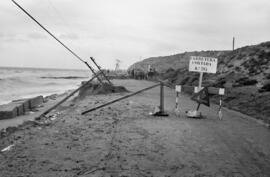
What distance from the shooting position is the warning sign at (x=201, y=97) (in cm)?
1276

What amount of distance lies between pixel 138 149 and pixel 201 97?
272 inches

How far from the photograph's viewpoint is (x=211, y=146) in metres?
7.50

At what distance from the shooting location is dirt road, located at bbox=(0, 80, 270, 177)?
573cm

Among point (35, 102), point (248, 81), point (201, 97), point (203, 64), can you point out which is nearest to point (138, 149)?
point (203, 64)

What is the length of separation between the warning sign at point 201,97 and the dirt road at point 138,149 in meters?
1.92

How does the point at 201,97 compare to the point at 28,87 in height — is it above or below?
above

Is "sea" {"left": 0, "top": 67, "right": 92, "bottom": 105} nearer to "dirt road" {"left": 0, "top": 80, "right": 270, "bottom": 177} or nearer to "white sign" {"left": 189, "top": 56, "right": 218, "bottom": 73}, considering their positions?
"white sign" {"left": 189, "top": 56, "right": 218, "bottom": 73}

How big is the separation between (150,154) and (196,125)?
4.05 meters

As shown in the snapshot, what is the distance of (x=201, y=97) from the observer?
13344 mm

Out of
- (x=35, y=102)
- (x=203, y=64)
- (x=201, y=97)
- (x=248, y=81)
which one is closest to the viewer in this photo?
(x=203, y=64)

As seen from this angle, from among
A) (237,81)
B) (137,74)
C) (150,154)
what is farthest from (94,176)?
(137,74)

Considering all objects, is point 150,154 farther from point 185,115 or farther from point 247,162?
point 185,115

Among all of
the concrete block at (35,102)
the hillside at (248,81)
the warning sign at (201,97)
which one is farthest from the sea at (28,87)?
the warning sign at (201,97)

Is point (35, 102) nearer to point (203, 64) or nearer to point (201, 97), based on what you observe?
point (201, 97)
